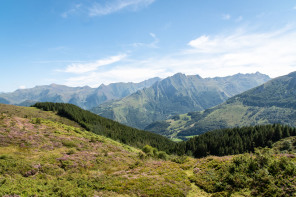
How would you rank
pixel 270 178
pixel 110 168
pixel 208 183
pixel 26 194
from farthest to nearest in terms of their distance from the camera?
pixel 110 168
pixel 208 183
pixel 270 178
pixel 26 194

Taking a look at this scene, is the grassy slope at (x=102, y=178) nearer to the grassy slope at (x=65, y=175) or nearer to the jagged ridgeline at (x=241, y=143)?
the grassy slope at (x=65, y=175)

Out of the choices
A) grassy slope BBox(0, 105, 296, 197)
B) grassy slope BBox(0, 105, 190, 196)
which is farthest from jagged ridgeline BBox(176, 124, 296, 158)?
grassy slope BBox(0, 105, 190, 196)

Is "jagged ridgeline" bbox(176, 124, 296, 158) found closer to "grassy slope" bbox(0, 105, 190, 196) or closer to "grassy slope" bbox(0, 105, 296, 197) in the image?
"grassy slope" bbox(0, 105, 296, 197)

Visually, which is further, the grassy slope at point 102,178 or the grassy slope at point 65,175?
the grassy slope at point 65,175

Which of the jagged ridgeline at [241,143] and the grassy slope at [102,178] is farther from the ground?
the grassy slope at [102,178]

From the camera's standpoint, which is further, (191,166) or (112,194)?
(191,166)

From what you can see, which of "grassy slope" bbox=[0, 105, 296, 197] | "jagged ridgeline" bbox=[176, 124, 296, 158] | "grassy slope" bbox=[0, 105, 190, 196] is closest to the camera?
"grassy slope" bbox=[0, 105, 296, 197]

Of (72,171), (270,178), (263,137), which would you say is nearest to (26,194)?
(72,171)

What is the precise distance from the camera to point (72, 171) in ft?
96.2

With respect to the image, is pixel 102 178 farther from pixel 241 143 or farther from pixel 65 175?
pixel 241 143

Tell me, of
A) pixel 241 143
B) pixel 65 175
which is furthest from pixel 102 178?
pixel 241 143

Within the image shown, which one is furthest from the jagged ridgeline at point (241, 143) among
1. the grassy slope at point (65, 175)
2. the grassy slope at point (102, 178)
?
the grassy slope at point (65, 175)

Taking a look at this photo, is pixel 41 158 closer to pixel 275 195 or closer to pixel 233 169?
pixel 233 169

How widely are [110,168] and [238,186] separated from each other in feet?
83.8
